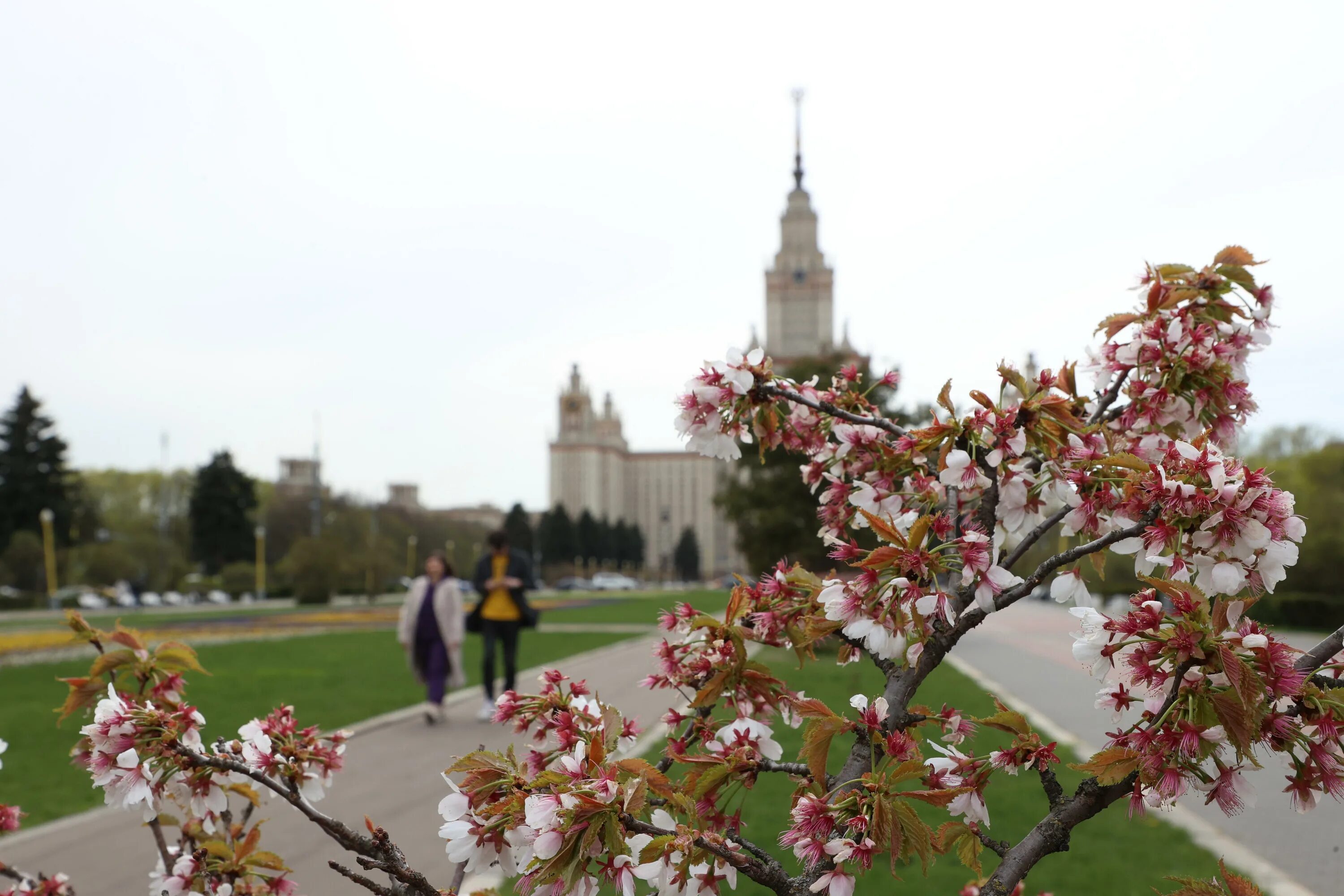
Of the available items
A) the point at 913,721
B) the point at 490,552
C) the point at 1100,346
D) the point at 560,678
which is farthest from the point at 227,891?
the point at 490,552

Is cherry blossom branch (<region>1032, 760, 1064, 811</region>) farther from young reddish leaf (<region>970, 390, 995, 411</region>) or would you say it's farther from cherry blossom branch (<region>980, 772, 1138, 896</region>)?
young reddish leaf (<region>970, 390, 995, 411</region>)

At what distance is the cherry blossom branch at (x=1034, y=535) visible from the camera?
66.4 inches

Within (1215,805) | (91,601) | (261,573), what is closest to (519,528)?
(261,573)

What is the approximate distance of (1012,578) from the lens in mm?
1430

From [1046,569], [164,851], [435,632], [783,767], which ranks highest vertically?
[1046,569]

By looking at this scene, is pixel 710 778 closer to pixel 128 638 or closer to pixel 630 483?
pixel 128 638

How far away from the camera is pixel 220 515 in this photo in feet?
186

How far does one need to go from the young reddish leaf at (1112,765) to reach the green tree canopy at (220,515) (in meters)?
A: 61.0

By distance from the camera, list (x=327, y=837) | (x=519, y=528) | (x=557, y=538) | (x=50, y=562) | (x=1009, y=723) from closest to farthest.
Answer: (x=1009, y=723) < (x=327, y=837) < (x=50, y=562) < (x=519, y=528) < (x=557, y=538)

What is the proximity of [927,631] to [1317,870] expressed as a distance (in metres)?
4.44

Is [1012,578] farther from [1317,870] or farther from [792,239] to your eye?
[792,239]

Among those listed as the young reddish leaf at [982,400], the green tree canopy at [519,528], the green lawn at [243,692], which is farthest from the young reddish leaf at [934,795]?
the green tree canopy at [519,528]

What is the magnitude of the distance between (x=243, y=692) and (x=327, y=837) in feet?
20.0

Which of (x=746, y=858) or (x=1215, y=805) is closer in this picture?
(x=746, y=858)
